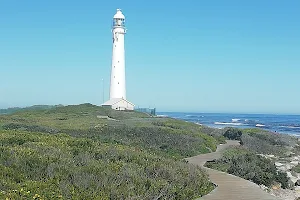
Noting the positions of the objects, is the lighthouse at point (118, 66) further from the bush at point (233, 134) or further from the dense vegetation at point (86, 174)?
the dense vegetation at point (86, 174)

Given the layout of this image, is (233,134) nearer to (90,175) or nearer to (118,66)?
(90,175)

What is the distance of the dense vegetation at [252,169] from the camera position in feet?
51.0

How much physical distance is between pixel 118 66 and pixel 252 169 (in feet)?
137

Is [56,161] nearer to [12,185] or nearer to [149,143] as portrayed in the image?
[12,185]

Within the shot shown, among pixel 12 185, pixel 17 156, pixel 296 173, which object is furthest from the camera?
pixel 296 173

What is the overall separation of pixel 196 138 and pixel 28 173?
52.8 ft

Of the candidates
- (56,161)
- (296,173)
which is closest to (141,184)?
(56,161)

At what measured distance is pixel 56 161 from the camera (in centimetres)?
1063

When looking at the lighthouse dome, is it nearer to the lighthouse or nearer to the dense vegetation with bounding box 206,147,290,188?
the lighthouse

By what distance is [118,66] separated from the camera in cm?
5659

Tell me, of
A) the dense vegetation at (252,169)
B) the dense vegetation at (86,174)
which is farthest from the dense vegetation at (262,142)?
the dense vegetation at (86,174)

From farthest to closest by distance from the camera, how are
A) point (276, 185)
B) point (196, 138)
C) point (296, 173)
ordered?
point (196, 138) → point (296, 173) → point (276, 185)

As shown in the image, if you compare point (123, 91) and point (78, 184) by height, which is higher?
point (123, 91)

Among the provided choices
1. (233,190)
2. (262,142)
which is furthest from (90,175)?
(262,142)
